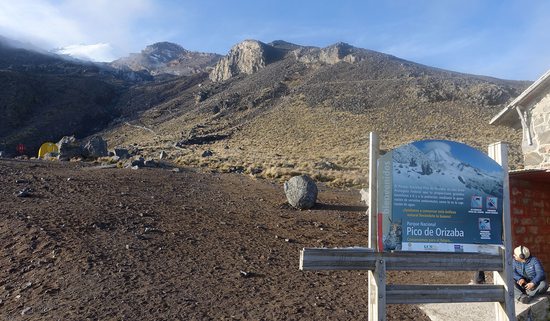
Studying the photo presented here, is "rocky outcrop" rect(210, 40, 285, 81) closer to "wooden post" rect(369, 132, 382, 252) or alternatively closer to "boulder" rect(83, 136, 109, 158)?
"boulder" rect(83, 136, 109, 158)

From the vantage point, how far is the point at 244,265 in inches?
342

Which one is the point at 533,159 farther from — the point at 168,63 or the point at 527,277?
the point at 168,63

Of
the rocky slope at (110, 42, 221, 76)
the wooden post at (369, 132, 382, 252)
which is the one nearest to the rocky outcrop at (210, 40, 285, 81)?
the rocky slope at (110, 42, 221, 76)

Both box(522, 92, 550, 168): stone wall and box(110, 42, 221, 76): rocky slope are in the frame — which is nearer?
box(522, 92, 550, 168): stone wall

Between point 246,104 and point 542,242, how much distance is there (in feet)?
182

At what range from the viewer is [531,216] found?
912 cm

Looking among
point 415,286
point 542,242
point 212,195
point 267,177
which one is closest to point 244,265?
point 415,286

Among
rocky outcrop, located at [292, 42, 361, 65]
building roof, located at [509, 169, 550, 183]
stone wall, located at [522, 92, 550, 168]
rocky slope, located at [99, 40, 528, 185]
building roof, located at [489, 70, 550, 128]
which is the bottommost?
building roof, located at [509, 169, 550, 183]

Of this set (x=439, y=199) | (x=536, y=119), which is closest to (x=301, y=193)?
(x=536, y=119)

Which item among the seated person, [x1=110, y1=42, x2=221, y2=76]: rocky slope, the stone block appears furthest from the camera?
[x1=110, y1=42, x2=221, y2=76]: rocky slope

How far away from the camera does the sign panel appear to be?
4.79 meters

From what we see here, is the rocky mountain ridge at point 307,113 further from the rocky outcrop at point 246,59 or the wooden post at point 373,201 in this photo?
the wooden post at point 373,201

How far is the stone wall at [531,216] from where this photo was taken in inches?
350

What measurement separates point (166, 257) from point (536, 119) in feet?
23.6
